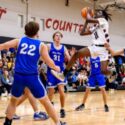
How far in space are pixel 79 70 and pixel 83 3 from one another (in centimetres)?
619

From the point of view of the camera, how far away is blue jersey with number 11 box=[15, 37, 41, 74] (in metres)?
5.46

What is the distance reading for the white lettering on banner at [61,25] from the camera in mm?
21047

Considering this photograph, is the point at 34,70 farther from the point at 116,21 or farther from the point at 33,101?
the point at 116,21

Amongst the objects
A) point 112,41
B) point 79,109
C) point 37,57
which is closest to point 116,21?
point 112,41

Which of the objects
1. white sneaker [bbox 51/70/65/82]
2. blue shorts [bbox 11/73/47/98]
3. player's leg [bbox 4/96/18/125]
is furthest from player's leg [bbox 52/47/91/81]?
blue shorts [bbox 11/73/47/98]

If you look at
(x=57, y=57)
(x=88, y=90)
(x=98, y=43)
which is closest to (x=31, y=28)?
(x=57, y=57)

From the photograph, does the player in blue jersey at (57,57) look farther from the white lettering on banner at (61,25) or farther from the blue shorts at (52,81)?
the white lettering on banner at (61,25)

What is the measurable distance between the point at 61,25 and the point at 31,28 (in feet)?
53.6

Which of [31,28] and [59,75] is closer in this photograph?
[31,28]

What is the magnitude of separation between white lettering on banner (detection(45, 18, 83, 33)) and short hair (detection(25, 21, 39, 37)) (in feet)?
50.9

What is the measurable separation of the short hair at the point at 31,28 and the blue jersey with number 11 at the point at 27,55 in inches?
3.4

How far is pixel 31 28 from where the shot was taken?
17.9 feet

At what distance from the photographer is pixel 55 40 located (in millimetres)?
8148

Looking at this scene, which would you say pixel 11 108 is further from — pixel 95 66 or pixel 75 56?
pixel 95 66
